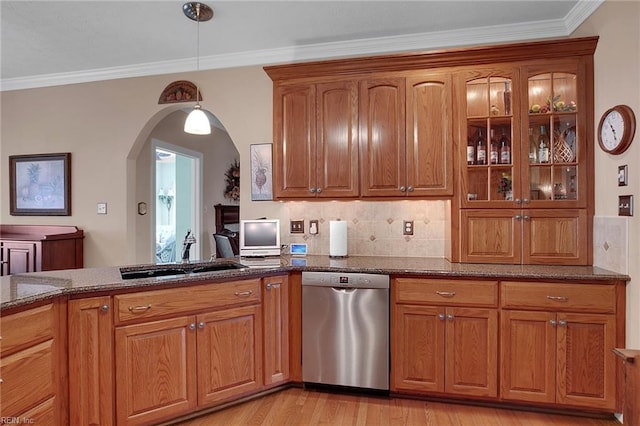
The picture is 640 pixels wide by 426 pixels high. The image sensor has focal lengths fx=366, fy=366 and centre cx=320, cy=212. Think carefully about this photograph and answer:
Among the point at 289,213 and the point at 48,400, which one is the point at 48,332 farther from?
the point at 289,213

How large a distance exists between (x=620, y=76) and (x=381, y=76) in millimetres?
1444

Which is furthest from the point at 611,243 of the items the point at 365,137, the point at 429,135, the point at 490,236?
the point at 365,137

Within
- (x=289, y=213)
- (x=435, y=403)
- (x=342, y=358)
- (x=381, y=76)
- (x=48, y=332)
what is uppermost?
(x=381, y=76)

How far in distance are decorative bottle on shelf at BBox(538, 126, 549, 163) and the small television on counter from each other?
1962 mm

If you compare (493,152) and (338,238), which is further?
(338,238)

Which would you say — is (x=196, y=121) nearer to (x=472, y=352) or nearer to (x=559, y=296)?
(x=472, y=352)

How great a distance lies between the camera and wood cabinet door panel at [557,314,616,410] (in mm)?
2115

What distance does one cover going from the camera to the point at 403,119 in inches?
106

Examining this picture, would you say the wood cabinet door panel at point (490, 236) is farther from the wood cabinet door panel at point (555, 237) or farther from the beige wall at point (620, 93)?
the beige wall at point (620, 93)

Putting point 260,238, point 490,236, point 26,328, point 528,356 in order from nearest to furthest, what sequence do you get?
point 26,328, point 528,356, point 490,236, point 260,238

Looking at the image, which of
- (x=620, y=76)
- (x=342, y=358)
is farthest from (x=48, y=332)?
(x=620, y=76)

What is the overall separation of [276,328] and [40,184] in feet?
9.99

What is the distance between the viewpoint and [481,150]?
2.63m

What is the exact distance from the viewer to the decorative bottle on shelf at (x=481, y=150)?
2.63 meters
